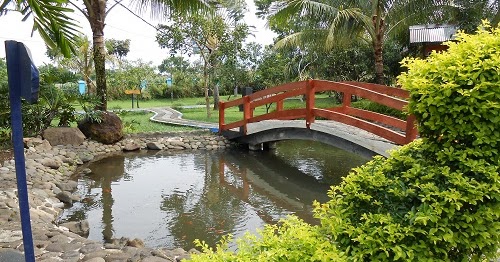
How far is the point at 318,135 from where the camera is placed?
25.4ft

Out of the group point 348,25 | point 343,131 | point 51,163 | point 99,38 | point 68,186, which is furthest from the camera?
point 348,25

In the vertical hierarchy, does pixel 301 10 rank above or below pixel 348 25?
above

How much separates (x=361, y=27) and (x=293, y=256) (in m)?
10.8

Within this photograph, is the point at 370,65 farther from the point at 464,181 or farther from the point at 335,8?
the point at 464,181

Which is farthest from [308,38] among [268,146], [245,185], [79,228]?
[79,228]

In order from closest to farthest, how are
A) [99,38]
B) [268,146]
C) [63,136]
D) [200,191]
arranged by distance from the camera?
[200,191] → [63,136] → [99,38] → [268,146]

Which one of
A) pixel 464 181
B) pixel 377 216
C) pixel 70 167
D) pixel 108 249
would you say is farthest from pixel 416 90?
pixel 70 167

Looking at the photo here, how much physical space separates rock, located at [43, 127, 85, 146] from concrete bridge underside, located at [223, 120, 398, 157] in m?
3.37

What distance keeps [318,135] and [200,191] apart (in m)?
2.41

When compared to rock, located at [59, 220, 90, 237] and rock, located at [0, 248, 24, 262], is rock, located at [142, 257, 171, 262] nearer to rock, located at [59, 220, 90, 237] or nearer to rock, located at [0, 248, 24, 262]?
rock, located at [0, 248, 24, 262]

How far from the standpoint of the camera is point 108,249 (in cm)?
367

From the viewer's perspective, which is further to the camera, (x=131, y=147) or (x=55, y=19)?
(x=131, y=147)

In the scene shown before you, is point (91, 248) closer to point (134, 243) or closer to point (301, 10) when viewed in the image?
point (134, 243)

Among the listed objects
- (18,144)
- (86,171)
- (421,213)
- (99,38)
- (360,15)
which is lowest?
(86,171)
